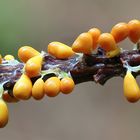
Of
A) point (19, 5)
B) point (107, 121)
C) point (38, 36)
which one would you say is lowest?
point (107, 121)

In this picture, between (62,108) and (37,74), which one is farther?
(62,108)

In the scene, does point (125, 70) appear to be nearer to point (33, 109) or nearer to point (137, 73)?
point (137, 73)

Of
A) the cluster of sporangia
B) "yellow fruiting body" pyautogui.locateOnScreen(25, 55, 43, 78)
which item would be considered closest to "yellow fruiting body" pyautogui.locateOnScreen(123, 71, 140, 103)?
the cluster of sporangia

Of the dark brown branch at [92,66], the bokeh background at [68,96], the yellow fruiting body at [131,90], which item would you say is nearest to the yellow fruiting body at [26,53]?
the dark brown branch at [92,66]

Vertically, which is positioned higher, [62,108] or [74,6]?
[74,6]

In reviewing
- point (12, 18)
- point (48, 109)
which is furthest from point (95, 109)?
point (12, 18)

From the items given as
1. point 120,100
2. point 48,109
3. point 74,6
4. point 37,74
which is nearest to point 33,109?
point 48,109

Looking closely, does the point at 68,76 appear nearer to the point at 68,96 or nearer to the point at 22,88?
the point at 22,88
